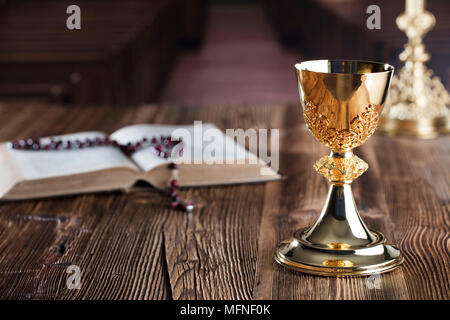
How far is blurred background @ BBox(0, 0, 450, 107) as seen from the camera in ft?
9.71

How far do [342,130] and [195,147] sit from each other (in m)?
0.53

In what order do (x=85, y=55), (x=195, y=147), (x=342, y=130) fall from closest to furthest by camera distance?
(x=342, y=130)
(x=195, y=147)
(x=85, y=55)

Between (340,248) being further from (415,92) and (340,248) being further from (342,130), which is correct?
(415,92)

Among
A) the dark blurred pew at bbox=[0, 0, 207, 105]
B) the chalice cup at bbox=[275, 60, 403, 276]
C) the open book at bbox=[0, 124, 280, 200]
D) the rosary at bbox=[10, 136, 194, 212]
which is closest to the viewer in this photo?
the chalice cup at bbox=[275, 60, 403, 276]

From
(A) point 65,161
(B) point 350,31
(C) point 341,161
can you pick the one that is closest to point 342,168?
(C) point 341,161

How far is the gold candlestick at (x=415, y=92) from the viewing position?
1.61 meters

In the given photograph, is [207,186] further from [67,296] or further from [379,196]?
[67,296]

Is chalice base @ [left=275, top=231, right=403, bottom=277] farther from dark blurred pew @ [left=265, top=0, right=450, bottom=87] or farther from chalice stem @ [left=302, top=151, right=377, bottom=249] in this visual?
dark blurred pew @ [left=265, top=0, right=450, bottom=87]

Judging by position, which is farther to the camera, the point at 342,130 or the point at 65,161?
the point at 65,161

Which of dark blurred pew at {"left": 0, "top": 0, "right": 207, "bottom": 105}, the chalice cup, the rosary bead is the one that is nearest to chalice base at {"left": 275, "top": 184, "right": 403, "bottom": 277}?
the chalice cup

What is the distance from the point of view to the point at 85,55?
302 centimetres
